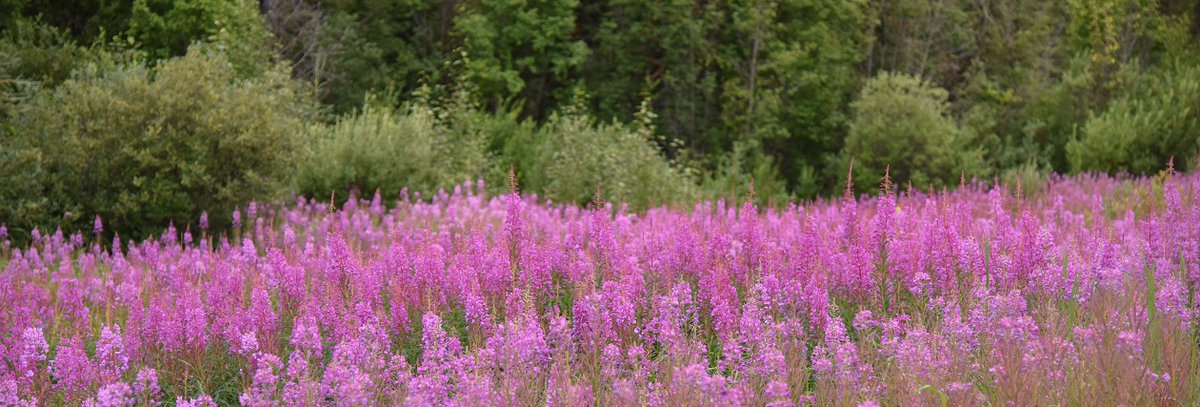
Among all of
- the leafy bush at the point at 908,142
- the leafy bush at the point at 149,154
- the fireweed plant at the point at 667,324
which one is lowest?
the leafy bush at the point at 908,142

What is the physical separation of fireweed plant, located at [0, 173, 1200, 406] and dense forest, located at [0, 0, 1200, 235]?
6.83 meters

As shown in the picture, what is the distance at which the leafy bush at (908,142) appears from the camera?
65.6 ft

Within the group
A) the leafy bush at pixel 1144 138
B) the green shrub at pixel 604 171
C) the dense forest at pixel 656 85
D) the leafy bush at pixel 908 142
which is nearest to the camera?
the dense forest at pixel 656 85

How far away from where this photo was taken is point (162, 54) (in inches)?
784

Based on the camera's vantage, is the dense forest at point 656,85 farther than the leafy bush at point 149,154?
Yes

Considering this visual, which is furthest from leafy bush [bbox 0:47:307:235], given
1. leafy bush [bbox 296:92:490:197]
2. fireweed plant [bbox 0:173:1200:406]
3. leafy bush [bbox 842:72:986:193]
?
leafy bush [bbox 842:72:986:193]

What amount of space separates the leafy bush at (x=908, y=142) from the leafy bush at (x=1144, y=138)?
5.94 feet

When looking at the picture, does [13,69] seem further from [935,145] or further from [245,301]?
[935,145]

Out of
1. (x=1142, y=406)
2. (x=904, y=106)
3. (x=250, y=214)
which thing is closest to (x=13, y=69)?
(x=250, y=214)

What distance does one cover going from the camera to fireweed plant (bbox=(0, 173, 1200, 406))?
11.7 feet

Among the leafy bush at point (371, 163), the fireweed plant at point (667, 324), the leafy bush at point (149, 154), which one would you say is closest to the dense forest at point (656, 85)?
the leafy bush at point (371, 163)

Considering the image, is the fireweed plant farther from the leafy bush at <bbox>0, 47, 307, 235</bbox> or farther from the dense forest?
the dense forest

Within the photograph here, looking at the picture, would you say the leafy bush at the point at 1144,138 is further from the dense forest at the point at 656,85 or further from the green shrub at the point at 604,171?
the green shrub at the point at 604,171

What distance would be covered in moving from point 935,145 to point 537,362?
1694cm
